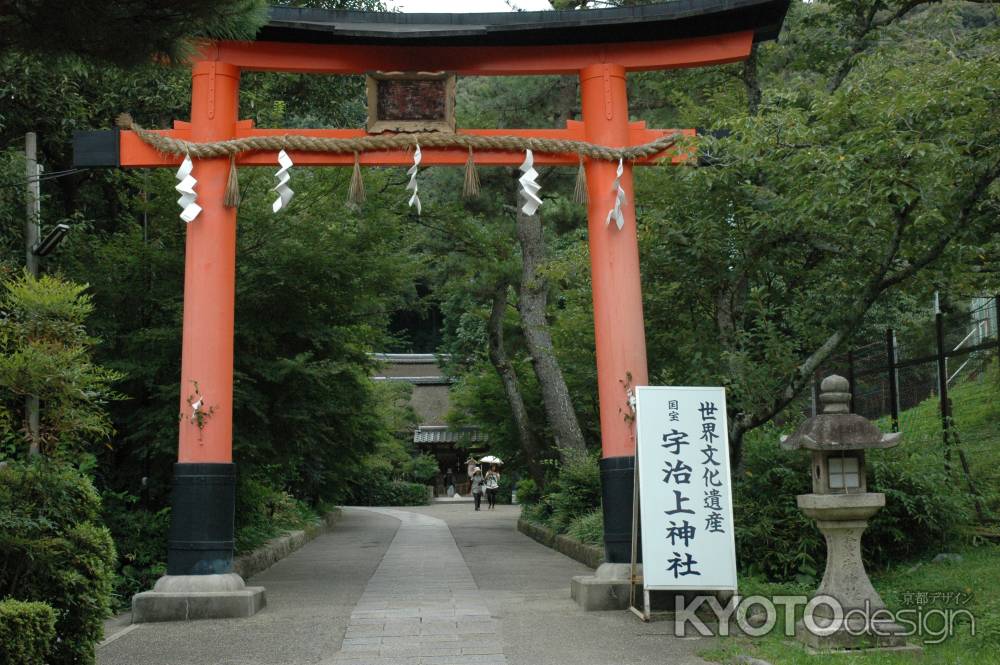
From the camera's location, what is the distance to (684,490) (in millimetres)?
8320

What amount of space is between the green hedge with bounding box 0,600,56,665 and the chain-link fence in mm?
8842

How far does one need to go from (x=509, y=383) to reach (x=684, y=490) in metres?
11.4

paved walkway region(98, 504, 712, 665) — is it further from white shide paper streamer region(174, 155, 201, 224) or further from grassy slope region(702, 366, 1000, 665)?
white shide paper streamer region(174, 155, 201, 224)

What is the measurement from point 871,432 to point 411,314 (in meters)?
42.3

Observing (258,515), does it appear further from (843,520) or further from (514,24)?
(843,520)

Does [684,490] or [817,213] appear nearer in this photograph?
[684,490]

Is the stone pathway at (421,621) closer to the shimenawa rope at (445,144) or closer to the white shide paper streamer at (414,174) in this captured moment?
the white shide paper streamer at (414,174)

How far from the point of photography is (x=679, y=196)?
11.9 m

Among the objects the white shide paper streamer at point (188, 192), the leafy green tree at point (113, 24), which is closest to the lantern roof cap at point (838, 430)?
the leafy green tree at point (113, 24)

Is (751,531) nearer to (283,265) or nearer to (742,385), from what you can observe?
(742,385)

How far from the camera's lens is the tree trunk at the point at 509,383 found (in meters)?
19.5

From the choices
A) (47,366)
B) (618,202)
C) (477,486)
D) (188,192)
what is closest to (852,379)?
(618,202)

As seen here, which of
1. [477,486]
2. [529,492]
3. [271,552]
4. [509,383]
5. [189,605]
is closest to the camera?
[189,605]

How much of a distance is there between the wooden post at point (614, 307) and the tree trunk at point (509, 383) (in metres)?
9.38
